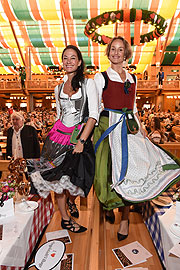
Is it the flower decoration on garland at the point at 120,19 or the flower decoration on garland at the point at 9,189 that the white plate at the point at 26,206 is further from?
the flower decoration on garland at the point at 120,19

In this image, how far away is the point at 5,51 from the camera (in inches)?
702

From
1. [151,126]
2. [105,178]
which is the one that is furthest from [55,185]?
[151,126]

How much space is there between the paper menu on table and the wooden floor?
1.3 inches

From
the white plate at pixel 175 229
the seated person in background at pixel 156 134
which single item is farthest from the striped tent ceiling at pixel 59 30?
the white plate at pixel 175 229

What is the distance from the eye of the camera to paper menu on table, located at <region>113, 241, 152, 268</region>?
140cm

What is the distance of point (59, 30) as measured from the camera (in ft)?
49.1

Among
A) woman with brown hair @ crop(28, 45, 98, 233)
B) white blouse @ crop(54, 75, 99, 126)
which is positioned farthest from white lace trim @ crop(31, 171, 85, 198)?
white blouse @ crop(54, 75, 99, 126)

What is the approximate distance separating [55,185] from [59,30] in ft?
51.2

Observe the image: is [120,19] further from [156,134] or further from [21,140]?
[21,140]

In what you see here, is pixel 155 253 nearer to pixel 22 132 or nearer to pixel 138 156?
pixel 138 156

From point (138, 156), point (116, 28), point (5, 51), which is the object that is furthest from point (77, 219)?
point (5, 51)

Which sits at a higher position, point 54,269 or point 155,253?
point 54,269

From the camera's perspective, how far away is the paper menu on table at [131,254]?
4.61 ft

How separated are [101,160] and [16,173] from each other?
62cm
